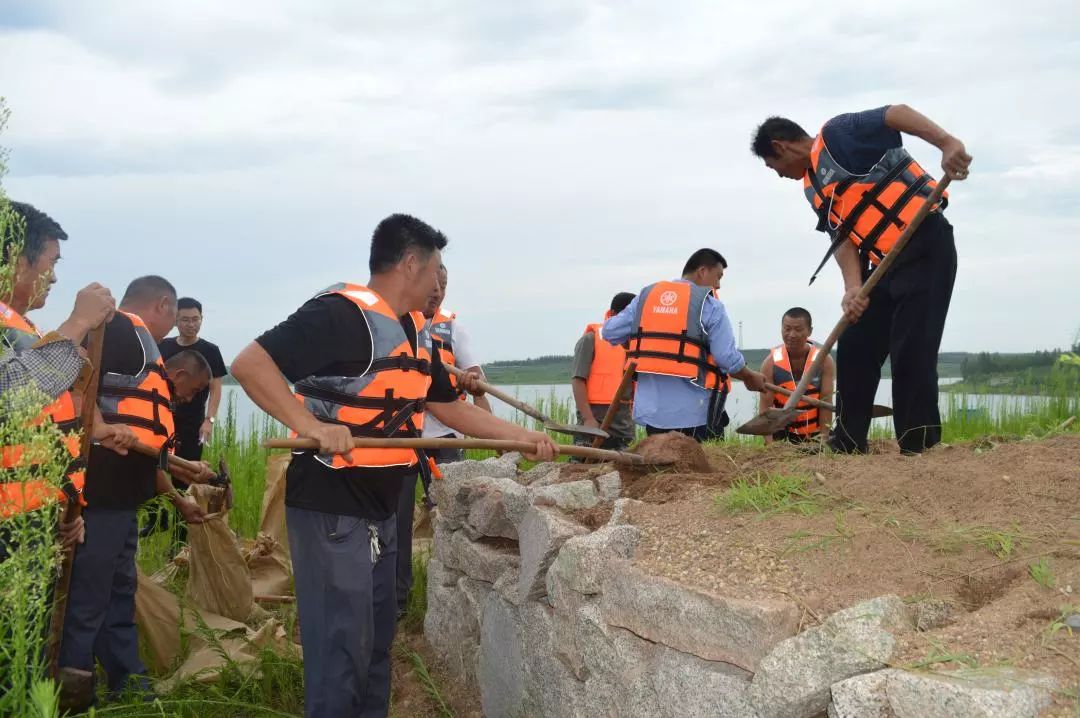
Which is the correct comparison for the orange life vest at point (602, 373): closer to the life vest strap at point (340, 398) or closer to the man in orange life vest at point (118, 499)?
the man in orange life vest at point (118, 499)

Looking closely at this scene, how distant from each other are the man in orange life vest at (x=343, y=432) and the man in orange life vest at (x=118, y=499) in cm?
151

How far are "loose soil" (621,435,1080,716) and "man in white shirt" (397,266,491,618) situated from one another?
1845 mm

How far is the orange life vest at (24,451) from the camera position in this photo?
90.4 inches

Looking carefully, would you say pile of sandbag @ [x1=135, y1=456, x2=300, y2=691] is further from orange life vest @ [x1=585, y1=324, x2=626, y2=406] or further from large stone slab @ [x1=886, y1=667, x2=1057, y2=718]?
large stone slab @ [x1=886, y1=667, x2=1057, y2=718]

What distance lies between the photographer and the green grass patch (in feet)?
12.1

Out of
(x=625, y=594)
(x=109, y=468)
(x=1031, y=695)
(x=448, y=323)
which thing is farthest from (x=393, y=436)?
(x=448, y=323)

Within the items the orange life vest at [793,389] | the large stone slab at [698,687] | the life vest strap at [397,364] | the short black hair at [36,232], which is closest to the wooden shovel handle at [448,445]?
the life vest strap at [397,364]

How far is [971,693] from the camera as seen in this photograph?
7.38 ft

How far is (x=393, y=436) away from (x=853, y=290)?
247 cm

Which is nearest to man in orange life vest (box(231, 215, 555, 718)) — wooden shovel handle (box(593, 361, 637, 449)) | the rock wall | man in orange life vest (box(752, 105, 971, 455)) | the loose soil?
the rock wall

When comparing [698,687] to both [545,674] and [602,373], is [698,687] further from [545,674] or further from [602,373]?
[602,373]

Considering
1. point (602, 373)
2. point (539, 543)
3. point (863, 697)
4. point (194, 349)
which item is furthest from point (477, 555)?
point (194, 349)

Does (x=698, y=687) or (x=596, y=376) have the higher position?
(x=596, y=376)

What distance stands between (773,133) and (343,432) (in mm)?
3002
